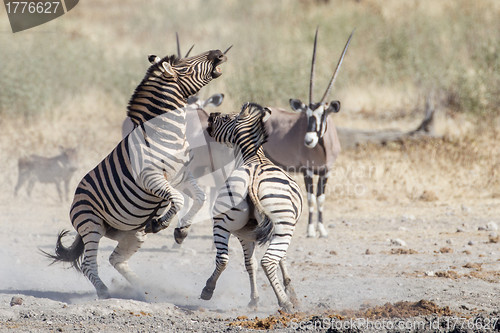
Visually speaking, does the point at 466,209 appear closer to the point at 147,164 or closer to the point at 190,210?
the point at 190,210

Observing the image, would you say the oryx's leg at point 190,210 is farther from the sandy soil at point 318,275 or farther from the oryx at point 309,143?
the oryx at point 309,143

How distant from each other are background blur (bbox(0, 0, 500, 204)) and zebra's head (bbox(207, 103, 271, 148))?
18.6ft

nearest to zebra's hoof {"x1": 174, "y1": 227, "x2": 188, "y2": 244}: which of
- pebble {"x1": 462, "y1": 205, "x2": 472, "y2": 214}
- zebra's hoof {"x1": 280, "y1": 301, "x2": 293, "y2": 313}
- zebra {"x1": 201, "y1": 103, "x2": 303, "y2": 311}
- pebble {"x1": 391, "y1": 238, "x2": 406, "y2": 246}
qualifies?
zebra {"x1": 201, "y1": 103, "x2": 303, "y2": 311}

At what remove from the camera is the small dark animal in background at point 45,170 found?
12.1m

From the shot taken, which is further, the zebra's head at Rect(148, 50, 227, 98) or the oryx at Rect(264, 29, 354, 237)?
the oryx at Rect(264, 29, 354, 237)

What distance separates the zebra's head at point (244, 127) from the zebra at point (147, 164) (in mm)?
374

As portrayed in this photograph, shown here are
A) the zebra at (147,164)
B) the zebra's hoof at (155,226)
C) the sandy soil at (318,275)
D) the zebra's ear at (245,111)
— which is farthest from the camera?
the zebra's ear at (245,111)

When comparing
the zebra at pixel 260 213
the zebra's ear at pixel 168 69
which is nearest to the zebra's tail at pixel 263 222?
the zebra at pixel 260 213

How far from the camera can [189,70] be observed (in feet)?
20.9

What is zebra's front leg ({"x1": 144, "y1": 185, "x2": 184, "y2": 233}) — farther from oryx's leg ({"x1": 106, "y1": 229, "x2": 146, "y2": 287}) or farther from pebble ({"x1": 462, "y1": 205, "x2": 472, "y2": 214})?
pebble ({"x1": 462, "y1": 205, "x2": 472, "y2": 214})

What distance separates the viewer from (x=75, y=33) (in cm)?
2509

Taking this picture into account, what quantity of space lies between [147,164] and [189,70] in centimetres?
94

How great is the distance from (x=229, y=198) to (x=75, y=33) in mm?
20957

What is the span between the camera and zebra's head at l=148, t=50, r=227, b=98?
6.36m
